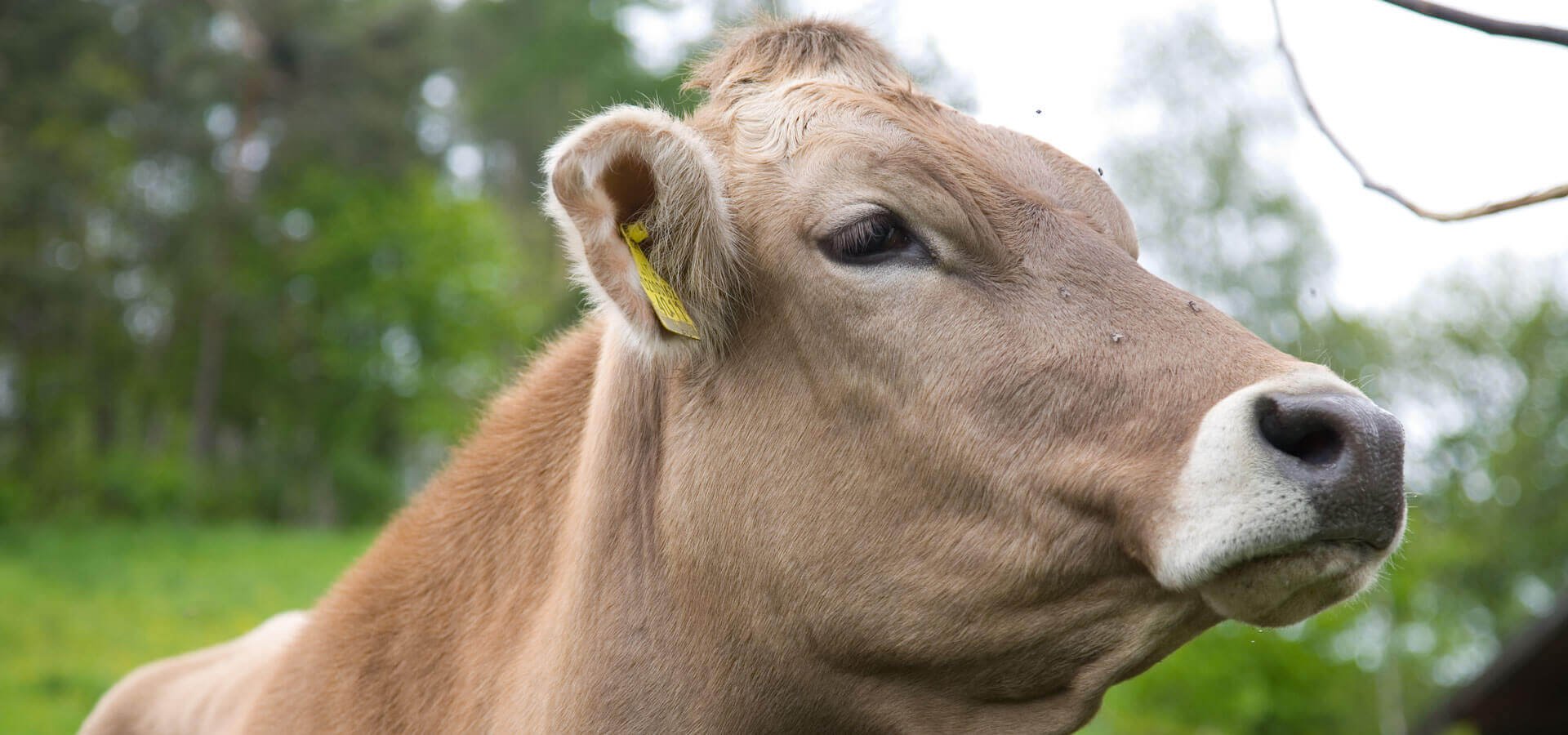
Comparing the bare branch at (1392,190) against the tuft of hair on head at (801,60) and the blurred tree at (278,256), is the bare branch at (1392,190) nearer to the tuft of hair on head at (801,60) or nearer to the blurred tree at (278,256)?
the tuft of hair on head at (801,60)

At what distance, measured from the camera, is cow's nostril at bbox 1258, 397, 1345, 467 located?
7.79ft

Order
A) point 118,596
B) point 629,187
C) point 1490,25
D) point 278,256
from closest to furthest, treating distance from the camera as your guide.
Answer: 1. point 1490,25
2. point 629,187
3. point 118,596
4. point 278,256

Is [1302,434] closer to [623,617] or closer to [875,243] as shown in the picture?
[875,243]

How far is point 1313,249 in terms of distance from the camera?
2928cm

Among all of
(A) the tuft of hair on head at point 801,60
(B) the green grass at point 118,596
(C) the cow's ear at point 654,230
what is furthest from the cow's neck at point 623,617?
(B) the green grass at point 118,596

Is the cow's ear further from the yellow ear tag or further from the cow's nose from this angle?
the cow's nose

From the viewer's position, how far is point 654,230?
10.3 feet

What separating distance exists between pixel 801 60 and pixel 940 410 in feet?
4.49

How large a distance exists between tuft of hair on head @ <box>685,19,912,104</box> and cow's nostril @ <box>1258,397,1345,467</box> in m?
1.55

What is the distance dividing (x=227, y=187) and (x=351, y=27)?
5.96 metres

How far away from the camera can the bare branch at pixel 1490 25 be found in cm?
208

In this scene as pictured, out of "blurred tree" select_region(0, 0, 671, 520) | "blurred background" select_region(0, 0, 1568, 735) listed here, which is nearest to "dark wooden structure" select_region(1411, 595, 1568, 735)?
"blurred background" select_region(0, 0, 1568, 735)

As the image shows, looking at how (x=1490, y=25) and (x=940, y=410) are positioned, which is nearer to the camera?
(x=1490, y=25)

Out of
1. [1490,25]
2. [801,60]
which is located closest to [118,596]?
[801,60]
